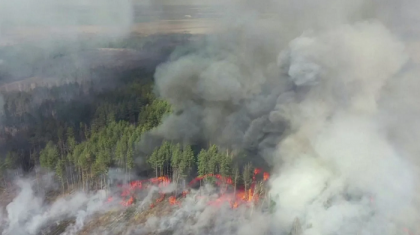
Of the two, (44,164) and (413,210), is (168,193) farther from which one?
(413,210)

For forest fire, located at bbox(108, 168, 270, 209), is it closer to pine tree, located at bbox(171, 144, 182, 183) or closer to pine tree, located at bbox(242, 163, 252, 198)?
pine tree, located at bbox(242, 163, 252, 198)

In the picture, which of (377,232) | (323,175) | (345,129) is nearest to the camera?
(377,232)

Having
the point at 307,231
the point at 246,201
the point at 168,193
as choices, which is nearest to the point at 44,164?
the point at 168,193

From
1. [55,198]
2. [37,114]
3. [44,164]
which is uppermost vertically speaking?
[37,114]

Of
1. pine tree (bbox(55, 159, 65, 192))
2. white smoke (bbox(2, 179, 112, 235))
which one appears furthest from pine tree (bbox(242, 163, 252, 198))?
pine tree (bbox(55, 159, 65, 192))

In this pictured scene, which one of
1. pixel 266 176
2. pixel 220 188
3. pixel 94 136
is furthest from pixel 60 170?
pixel 266 176

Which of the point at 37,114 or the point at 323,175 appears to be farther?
the point at 37,114

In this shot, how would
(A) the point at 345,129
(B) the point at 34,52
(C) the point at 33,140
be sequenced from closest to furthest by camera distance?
(A) the point at 345,129
(C) the point at 33,140
(B) the point at 34,52
